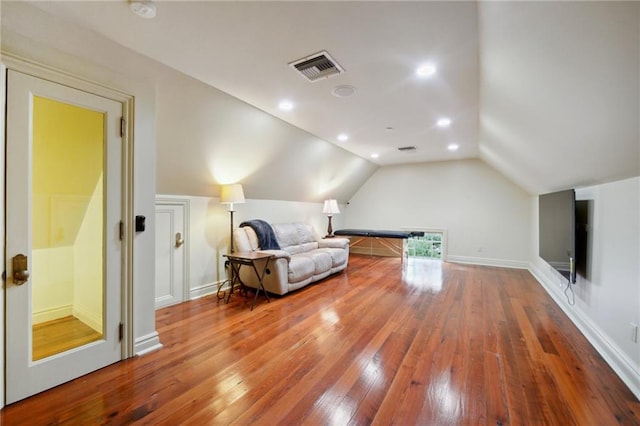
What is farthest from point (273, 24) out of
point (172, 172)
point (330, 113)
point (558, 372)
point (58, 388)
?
point (558, 372)

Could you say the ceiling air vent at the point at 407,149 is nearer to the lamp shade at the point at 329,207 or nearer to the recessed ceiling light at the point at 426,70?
the lamp shade at the point at 329,207

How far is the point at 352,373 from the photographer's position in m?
1.98

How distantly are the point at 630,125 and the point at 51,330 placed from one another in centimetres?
379

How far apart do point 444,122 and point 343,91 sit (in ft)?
5.57

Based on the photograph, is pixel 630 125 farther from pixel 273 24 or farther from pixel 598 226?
pixel 273 24

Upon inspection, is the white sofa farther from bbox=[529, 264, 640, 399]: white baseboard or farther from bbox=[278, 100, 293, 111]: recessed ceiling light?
bbox=[529, 264, 640, 399]: white baseboard

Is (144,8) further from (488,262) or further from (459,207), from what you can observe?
(488,262)

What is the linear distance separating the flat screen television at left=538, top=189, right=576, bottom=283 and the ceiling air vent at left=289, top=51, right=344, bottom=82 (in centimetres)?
262

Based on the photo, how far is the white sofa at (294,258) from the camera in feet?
11.9

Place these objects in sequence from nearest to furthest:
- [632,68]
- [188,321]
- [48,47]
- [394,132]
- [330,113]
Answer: [632,68] → [48,47] → [188,321] → [330,113] → [394,132]

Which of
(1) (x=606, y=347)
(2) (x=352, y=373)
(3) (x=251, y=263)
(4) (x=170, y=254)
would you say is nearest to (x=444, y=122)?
(1) (x=606, y=347)

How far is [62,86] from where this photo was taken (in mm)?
1805

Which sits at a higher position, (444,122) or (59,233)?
(444,122)

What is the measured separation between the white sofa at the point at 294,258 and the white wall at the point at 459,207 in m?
2.34
